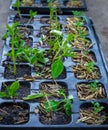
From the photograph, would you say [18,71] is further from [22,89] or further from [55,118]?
[55,118]

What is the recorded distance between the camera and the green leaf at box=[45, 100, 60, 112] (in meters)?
1.09

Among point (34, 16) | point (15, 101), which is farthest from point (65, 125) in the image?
point (34, 16)

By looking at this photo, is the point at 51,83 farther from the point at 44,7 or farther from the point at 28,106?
the point at 44,7

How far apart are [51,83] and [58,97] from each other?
9 centimetres

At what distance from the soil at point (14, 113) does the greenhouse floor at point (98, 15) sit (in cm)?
76

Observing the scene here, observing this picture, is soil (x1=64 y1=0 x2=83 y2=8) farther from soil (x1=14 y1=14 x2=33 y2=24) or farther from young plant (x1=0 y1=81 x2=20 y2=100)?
young plant (x1=0 y1=81 x2=20 y2=100)

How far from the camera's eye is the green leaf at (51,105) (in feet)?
3.56

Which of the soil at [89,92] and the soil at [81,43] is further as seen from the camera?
the soil at [81,43]

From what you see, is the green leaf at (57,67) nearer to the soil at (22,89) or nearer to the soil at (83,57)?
the soil at (22,89)

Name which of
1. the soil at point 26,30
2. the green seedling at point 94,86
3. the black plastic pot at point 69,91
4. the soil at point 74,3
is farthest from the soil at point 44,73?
the soil at point 74,3

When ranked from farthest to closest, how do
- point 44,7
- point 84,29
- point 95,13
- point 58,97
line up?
point 95,13 < point 44,7 < point 84,29 < point 58,97

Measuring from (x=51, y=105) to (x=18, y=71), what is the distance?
26cm

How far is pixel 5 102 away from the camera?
1.12 meters

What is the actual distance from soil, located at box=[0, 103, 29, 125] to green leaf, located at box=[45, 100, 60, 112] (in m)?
0.07
